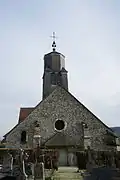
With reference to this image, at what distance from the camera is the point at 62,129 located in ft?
74.5

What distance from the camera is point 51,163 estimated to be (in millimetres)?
16625

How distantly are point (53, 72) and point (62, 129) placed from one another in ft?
41.9

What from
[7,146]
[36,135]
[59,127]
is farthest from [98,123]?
[7,146]

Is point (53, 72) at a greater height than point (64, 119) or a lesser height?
greater

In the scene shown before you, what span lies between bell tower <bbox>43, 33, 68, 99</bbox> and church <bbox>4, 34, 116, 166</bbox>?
8.56m

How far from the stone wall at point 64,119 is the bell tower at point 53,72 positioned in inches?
346

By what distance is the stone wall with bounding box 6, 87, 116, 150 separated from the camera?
72.8 feet

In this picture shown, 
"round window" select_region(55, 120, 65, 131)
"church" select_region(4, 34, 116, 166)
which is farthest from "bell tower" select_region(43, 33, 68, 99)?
"round window" select_region(55, 120, 65, 131)

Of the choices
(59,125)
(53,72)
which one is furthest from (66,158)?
(53,72)

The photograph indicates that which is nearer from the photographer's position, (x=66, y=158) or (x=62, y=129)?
(x=66, y=158)

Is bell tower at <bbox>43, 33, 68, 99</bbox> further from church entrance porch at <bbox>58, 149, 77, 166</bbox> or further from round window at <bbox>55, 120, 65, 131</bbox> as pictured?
church entrance porch at <bbox>58, 149, 77, 166</bbox>

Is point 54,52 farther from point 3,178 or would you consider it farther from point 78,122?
point 3,178

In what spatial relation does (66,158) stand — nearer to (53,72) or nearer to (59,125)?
(59,125)

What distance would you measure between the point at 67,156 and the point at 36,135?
12.0 ft
